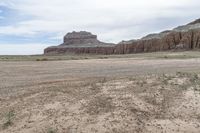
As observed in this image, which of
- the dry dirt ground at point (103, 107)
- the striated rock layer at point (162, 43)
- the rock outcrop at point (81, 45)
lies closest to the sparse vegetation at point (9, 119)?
the dry dirt ground at point (103, 107)

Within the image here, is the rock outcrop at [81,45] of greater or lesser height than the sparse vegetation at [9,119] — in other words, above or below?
above

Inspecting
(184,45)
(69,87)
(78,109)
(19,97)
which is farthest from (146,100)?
(184,45)

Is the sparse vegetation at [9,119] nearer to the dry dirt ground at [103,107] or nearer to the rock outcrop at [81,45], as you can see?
the dry dirt ground at [103,107]

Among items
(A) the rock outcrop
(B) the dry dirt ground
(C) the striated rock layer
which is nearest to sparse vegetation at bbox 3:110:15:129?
(B) the dry dirt ground

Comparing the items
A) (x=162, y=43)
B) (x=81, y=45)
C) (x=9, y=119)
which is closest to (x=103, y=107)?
(x=9, y=119)

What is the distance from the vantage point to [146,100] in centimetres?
1229

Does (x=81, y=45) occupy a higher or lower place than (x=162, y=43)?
lower

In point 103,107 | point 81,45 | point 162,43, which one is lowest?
point 103,107

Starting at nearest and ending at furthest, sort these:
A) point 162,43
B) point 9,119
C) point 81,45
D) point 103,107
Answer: point 9,119
point 103,107
point 162,43
point 81,45

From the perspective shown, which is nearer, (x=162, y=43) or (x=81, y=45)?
(x=162, y=43)

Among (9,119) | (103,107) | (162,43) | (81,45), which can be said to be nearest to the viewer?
(9,119)

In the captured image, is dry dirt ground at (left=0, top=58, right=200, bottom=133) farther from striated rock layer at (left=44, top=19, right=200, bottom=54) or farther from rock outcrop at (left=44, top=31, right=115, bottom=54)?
rock outcrop at (left=44, top=31, right=115, bottom=54)

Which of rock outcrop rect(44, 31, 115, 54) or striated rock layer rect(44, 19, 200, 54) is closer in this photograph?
striated rock layer rect(44, 19, 200, 54)

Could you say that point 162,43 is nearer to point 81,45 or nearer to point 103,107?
point 81,45
